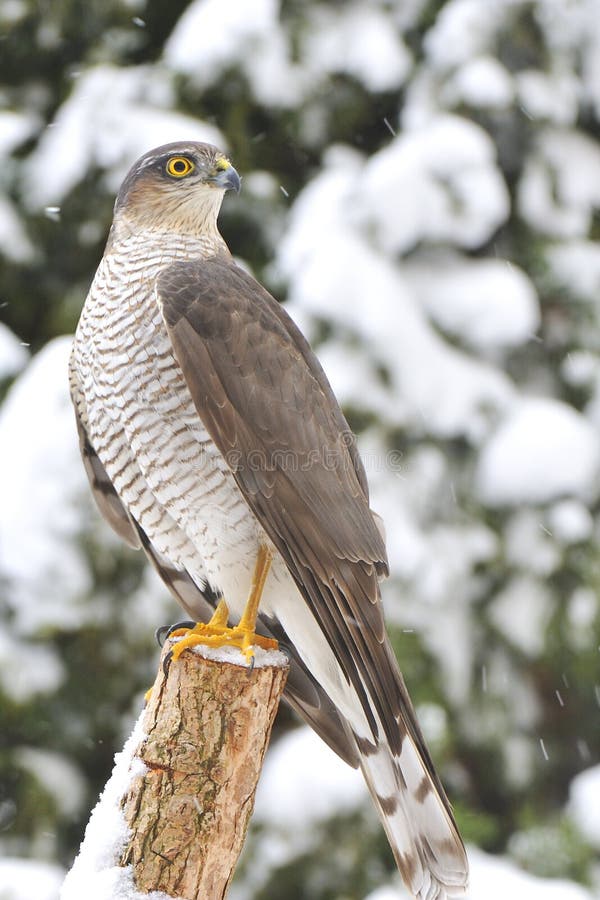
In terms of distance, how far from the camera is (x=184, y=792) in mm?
2330

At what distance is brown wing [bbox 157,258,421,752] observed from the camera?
8.47 ft

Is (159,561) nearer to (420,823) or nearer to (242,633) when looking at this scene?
(242,633)

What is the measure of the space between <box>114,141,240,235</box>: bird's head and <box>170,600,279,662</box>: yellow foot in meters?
1.14

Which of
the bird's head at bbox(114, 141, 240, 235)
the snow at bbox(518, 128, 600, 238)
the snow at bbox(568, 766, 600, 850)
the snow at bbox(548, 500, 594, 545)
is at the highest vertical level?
the bird's head at bbox(114, 141, 240, 235)

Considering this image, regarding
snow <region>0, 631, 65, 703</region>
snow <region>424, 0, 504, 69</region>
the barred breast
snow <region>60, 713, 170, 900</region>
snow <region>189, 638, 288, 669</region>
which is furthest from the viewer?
snow <region>424, 0, 504, 69</region>

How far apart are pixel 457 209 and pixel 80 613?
6.30 ft

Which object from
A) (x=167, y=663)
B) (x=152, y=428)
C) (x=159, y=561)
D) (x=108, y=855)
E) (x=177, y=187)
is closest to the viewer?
(x=108, y=855)

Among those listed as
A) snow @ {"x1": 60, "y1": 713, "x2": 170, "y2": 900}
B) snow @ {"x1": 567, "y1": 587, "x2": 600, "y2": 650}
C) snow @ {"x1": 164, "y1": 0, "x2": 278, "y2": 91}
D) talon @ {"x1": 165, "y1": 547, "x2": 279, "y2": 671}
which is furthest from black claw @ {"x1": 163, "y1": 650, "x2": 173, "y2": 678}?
snow @ {"x1": 164, "y1": 0, "x2": 278, "y2": 91}

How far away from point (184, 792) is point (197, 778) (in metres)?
0.04

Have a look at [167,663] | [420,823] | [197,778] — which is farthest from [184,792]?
[420,823]

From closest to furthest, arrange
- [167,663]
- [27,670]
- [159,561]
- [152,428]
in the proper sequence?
[167,663], [152,428], [159,561], [27,670]

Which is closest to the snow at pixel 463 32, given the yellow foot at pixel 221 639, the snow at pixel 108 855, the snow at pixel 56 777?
the yellow foot at pixel 221 639

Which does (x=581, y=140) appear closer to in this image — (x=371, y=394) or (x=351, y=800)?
(x=371, y=394)

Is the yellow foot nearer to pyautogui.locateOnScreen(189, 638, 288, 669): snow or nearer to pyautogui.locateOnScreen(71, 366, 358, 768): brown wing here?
pyautogui.locateOnScreen(189, 638, 288, 669): snow
